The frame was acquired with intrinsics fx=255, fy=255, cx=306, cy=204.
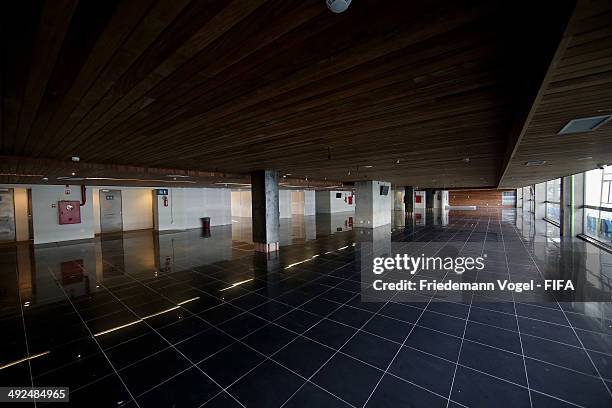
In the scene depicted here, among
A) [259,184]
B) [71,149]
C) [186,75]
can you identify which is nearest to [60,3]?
[186,75]

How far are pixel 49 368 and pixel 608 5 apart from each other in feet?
17.2

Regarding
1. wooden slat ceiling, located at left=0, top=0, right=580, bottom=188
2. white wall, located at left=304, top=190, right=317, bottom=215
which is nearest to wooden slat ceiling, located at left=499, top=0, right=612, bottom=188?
wooden slat ceiling, located at left=0, top=0, right=580, bottom=188

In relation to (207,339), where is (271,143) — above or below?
above

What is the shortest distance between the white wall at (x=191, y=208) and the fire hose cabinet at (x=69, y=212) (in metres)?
3.36

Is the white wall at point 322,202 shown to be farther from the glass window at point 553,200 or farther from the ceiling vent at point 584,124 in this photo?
the ceiling vent at point 584,124

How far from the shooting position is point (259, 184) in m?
8.78

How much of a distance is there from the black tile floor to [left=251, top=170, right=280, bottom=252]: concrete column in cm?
266

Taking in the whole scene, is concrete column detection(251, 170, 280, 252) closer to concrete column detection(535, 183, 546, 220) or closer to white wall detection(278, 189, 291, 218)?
white wall detection(278, 189, 291, 218)

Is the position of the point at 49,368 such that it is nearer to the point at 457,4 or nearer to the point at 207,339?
the point at 207,339

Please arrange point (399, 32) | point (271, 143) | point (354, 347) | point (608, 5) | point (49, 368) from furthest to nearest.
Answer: point (271, 143) < point (354, 347) < point (49, 368) < point (399, 32) < point (608, 5)

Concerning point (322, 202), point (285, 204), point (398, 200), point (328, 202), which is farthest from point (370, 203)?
point (398, 200)

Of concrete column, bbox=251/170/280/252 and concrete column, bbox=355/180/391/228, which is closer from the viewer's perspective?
concrete column, bbox=251/170/280/252

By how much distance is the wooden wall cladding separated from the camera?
108 ft

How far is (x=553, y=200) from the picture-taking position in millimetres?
16922
